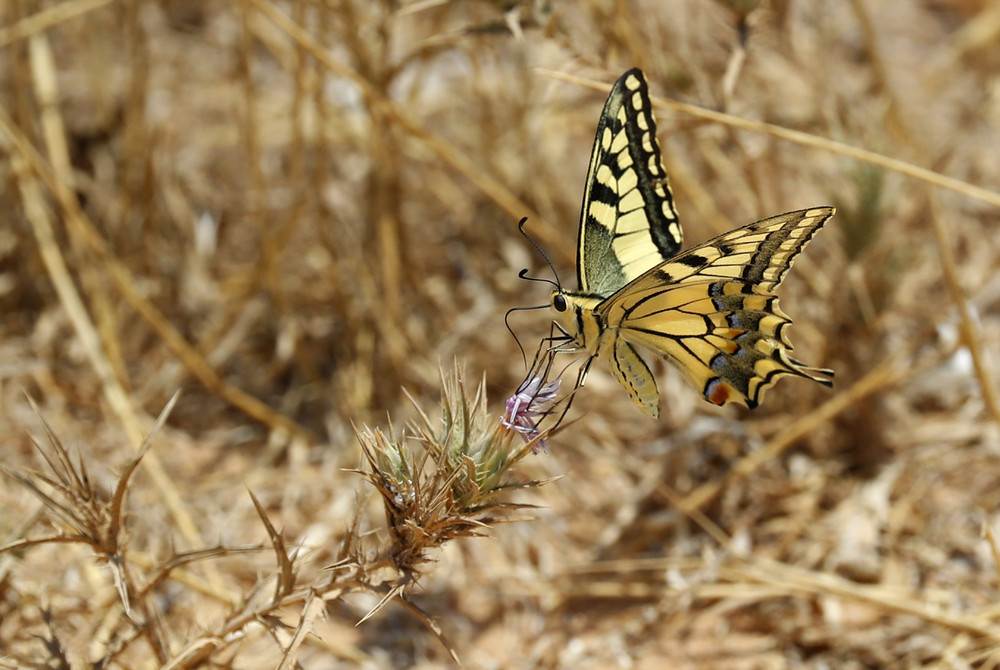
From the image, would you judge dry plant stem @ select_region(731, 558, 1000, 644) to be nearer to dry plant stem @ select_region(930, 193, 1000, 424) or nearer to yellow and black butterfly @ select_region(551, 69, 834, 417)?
dry plant stem @ select_region(930, 193, 1000, 424)

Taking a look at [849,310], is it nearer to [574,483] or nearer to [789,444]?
[789,444]

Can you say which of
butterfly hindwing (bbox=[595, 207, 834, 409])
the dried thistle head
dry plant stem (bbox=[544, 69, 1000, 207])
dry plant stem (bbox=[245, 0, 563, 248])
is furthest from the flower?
dry plant stem (bbox=[245, 0, 563, 248])

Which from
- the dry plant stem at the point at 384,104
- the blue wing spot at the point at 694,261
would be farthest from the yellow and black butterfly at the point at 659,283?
the dry plant stem at the point at 384,104

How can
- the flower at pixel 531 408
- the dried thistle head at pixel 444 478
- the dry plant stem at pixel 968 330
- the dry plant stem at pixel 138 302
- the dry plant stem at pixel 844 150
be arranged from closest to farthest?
the dried thistle head at pixel 444 478 < the flower at pixel 531 408 < the dry plant stem at pixel 844 150 < the dry plant stem at pixel 968 330 < the dry plant stem at pixel 138 302

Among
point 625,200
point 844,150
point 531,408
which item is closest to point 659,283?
point 625,200

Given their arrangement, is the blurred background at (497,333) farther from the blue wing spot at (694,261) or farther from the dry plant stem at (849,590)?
the blue wing spot at (694,261)

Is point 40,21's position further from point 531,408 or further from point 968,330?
point 968,330

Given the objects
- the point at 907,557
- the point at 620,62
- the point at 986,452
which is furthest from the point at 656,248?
the point at 986,452
